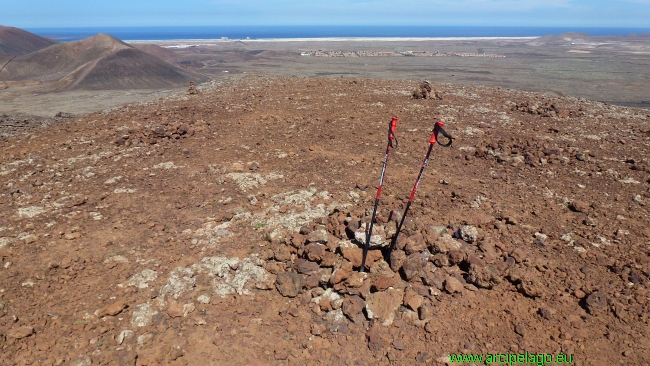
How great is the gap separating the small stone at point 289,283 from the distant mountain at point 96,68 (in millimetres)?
21127

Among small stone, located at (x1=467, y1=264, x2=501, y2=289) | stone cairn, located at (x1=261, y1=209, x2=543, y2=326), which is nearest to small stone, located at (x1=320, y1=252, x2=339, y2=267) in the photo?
stone cairn, located at (x1=261, y1=209, x2=543, y2=326)

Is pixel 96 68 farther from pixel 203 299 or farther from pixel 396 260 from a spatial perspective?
pixel 396 260

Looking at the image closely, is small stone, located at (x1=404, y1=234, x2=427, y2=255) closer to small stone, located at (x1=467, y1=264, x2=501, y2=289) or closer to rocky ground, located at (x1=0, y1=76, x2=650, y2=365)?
rocky ground, located at (x1=0, y1=76, x2=650, y2=365)

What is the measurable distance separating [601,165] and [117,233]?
880 centimetres

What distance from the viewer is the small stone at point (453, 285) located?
4414 millimetres

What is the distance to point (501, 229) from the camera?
5504 millimetres

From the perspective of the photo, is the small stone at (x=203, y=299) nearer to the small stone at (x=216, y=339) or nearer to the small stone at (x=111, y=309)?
the small stone at (x=216, y=339)

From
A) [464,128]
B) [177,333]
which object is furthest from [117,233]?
[464,128]

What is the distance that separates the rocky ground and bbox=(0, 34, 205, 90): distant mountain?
566 inches

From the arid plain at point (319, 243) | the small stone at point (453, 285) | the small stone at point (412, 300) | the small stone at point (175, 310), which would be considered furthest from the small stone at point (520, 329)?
the small stone at point (175, 310)

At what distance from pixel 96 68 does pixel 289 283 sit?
76.0 ft

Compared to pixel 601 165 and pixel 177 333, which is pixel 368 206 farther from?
pixel 601 165

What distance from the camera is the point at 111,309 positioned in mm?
4203

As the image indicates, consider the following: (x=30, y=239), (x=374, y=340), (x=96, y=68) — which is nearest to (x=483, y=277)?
(x=374, y=340)
